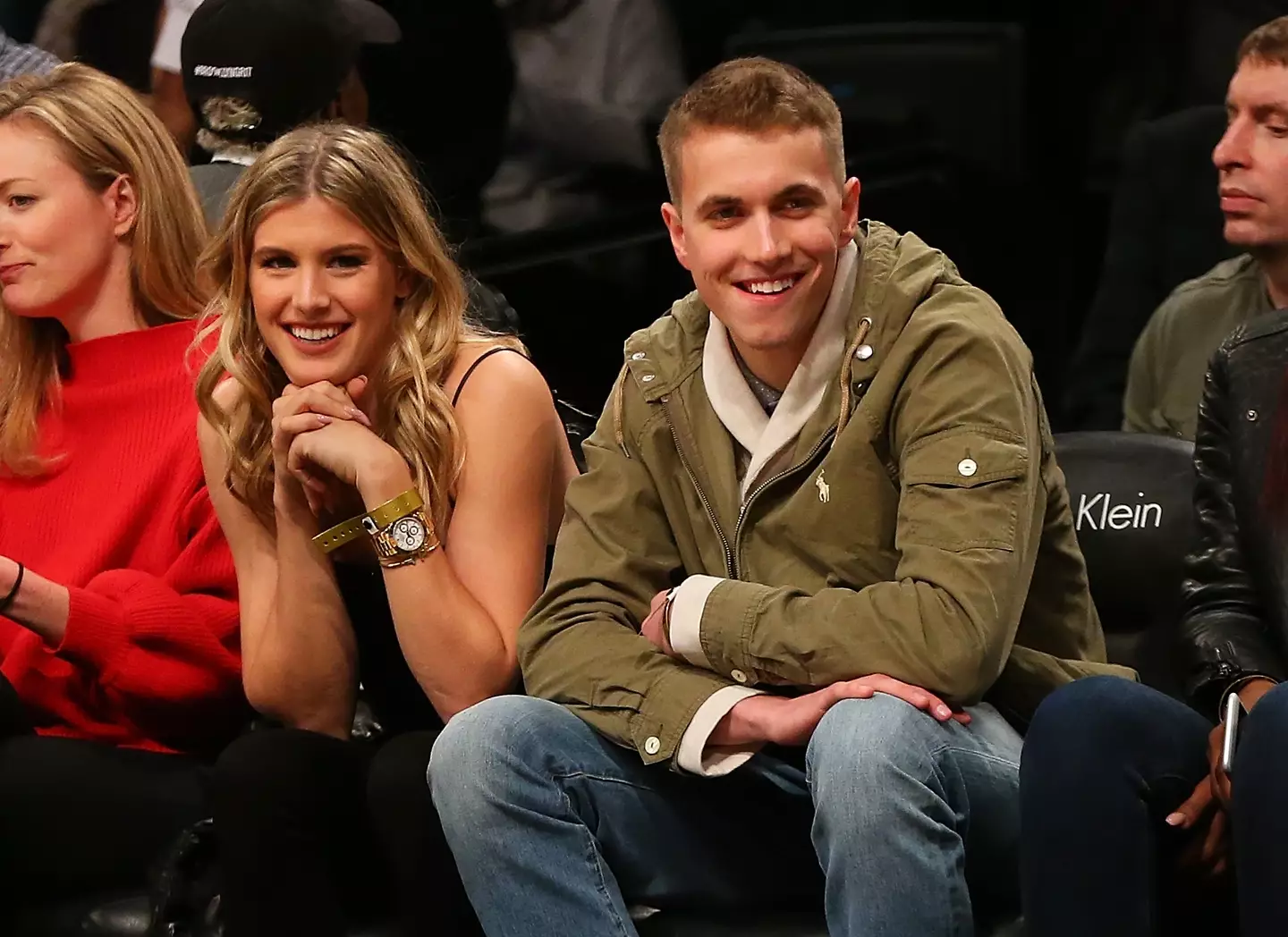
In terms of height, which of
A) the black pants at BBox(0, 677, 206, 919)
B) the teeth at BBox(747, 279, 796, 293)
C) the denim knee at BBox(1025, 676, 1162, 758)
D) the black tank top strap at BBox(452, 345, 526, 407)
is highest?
the teeth at BBox(747, 279, 796, 293)

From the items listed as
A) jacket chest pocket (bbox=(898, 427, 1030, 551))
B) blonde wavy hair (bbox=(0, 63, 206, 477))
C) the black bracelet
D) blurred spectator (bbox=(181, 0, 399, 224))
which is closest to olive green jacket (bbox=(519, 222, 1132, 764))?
jacket chest pocket (bbox=(898, 427, 1030, 551))

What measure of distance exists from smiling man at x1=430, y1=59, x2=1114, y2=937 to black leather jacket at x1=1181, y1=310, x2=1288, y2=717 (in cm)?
13

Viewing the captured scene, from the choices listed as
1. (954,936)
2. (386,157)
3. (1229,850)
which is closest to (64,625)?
(386,157)

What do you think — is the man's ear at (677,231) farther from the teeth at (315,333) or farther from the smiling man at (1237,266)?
the smiling man at (1237,266)

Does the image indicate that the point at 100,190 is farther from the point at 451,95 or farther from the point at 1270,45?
the point at 1270,45

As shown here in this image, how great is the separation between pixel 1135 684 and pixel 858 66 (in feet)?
5.63

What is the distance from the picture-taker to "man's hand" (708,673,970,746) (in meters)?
1.79

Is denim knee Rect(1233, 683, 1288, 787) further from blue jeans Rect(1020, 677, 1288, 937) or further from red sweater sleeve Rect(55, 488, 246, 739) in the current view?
red sweater sleeve Rect(55, 488, 246, 739)

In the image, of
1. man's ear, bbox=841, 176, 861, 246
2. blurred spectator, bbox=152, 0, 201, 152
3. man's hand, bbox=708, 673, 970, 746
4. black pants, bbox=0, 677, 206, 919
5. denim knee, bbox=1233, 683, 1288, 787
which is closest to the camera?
denim knee, bbox=1233, 683, 1288, 787

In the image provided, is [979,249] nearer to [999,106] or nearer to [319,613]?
Result: [999,106]

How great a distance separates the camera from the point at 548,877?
6.01 ft

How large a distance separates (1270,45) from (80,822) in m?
1.95

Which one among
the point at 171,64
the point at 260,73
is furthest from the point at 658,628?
the point at 171,64

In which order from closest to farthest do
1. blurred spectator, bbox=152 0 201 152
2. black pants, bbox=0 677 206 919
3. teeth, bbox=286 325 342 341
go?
black pants, bbox=0 677 206 919 < teeth, bbox=286 325 342 341 < blurred spectator, bbox=152 0 201 152
